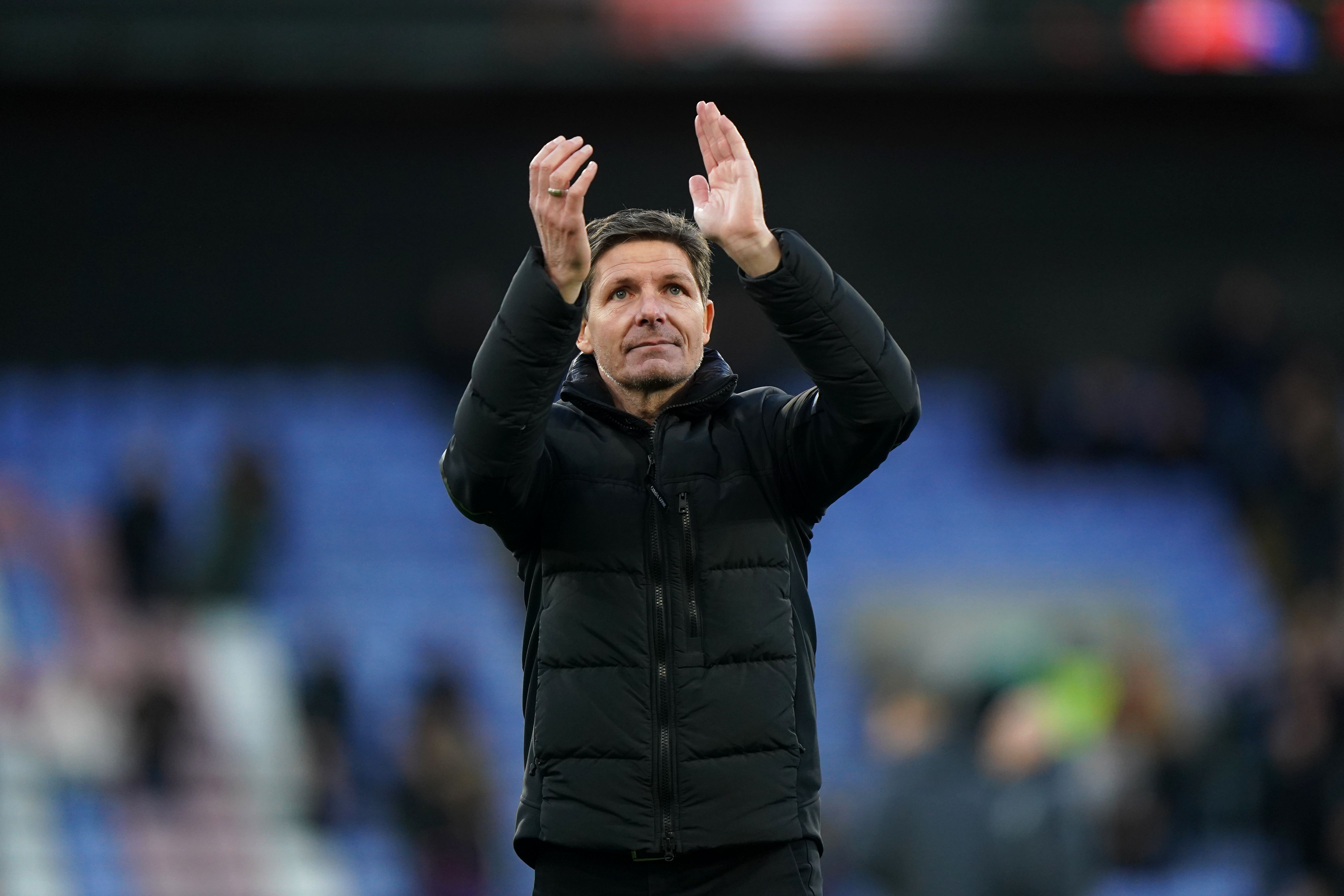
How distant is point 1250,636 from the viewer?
37.5 feet

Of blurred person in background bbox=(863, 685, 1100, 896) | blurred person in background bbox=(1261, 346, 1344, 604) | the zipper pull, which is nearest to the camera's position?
the zipper pull

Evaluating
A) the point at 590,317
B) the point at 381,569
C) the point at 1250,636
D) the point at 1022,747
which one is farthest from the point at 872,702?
the point at 590,317

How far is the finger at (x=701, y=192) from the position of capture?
8.95 feet

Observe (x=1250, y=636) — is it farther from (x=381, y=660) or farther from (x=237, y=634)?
(x=237, y=634)

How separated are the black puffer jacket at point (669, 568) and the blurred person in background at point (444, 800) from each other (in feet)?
21.8

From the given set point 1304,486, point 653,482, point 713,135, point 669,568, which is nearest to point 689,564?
point 669,568

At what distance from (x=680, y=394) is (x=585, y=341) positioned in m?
0.26

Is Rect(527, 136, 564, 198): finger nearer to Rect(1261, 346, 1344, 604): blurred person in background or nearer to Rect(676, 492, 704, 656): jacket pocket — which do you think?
Rect(676, 492, 704, 656): jacket pocket

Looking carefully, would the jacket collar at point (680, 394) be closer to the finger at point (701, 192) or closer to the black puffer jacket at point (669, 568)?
the black puffer jacket at point (669, 568)

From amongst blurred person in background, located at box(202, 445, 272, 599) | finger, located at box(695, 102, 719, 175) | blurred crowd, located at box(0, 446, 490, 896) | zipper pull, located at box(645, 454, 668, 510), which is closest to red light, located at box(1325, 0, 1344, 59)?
blurred crowd, located at box(0, 446, 490, 896)

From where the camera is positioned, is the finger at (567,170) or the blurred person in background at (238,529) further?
the blurred person in background at (238,529)

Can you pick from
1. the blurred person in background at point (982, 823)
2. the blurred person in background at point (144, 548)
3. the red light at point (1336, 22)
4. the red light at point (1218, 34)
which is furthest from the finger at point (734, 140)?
the red light at point (1336, 22)

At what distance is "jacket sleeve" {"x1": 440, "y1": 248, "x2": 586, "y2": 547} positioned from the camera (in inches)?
103

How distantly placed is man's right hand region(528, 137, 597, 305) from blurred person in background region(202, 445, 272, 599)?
8.86m
